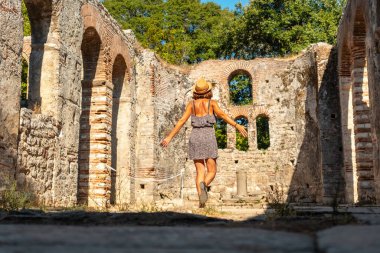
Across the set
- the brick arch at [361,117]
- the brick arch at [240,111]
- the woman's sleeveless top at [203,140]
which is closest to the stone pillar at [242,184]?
the brick arch at [240,111]

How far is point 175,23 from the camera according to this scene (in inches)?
1150

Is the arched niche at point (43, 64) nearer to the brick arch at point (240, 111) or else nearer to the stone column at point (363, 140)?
the stone column at point (363, 140)

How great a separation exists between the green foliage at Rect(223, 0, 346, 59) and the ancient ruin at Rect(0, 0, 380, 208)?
6.46m

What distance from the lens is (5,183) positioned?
22.8 ft

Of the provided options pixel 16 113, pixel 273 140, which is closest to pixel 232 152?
pixel 273 140

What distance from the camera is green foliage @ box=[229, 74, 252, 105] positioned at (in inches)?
1022

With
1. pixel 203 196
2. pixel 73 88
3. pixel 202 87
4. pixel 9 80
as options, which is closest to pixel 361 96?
pixel 202 87

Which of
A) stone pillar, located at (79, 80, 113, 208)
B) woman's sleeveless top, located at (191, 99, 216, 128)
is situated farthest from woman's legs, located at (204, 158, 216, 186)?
stone pillar, located at (79, 80, 113, 208)

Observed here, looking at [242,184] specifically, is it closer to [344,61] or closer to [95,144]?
[344,61]

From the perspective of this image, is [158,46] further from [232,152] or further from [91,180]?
[91,180]

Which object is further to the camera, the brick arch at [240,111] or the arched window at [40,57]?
the brick arch at [240,111]

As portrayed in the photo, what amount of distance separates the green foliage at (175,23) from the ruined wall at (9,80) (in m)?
18.3

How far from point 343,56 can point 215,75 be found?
229 inches

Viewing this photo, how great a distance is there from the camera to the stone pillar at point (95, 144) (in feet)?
36.9
